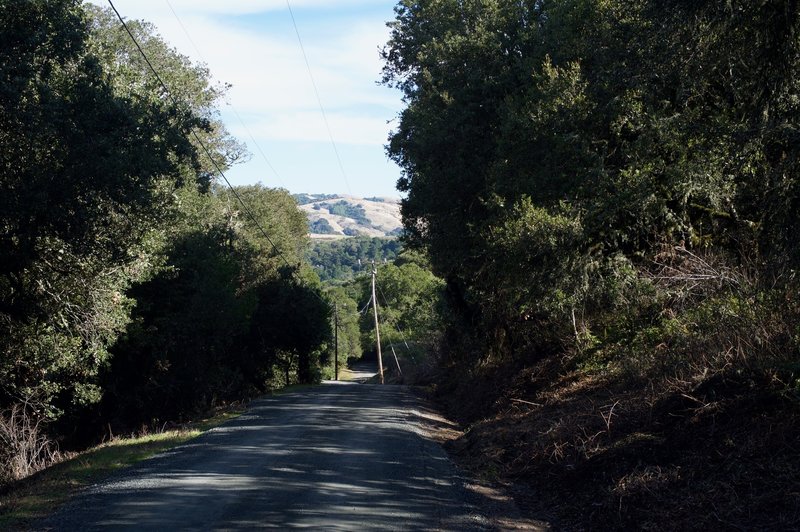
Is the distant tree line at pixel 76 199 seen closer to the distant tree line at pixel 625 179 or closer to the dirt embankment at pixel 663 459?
the distant tree line at pixel 625 179

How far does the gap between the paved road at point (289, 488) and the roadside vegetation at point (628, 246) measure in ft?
4.02

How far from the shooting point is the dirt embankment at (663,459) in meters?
7.16

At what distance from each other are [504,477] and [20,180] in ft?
33.4

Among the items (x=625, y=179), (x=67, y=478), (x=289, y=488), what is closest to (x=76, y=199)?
(x=67, y=478)

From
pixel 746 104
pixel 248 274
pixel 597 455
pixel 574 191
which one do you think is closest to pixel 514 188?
pixel 574 191

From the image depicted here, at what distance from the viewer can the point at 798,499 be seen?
21.7 feet

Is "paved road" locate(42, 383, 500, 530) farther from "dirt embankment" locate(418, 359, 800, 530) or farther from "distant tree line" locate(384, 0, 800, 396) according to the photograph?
"distant tree line" locate(384, 0, 800, 396)

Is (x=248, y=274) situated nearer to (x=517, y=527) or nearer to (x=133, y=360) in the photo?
(x=133, y=360)

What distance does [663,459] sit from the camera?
8.55 m

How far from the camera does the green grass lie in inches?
358

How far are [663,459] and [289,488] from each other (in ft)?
15.8

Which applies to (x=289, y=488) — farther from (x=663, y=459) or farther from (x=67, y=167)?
(x=67, y=167)

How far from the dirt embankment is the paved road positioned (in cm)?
113

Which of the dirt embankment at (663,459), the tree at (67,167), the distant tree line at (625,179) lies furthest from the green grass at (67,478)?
the distant tree line at (625,179)
